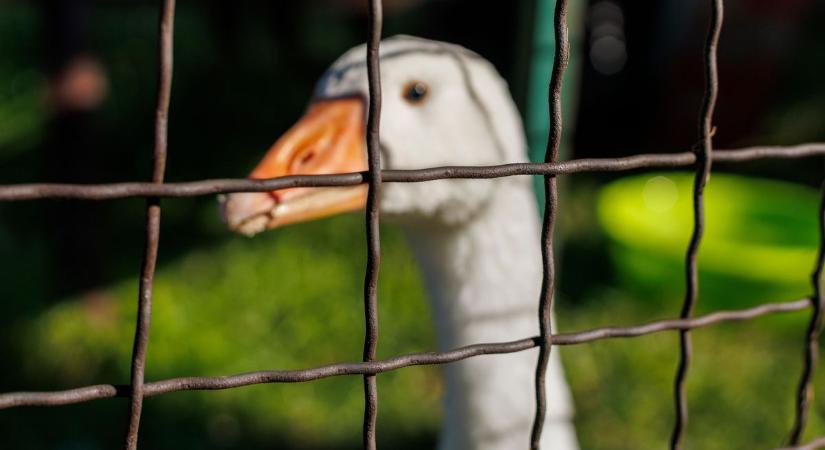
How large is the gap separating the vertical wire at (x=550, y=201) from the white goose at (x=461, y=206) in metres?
0.43

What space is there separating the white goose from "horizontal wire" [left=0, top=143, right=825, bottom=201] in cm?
45

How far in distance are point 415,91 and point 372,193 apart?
2.13 ft

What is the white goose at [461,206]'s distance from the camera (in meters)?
1.39

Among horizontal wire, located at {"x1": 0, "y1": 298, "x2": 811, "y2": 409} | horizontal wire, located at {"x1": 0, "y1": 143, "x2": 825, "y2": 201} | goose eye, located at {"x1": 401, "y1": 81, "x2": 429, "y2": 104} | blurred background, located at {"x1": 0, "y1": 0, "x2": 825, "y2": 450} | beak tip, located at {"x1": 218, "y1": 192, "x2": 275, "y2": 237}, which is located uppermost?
goose eye, located at {"x1": 401, "y1": 81, "x2": 429, "y2": 104}

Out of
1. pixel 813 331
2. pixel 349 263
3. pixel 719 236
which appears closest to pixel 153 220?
pixel 813 331

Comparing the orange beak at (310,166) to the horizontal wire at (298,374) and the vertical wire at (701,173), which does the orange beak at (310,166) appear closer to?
the horizontal wire at (298,374)

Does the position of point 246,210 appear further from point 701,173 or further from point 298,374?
point 701,173

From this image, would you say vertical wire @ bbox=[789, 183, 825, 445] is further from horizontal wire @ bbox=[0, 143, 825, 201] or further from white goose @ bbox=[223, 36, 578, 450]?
white goose @ bbox=[223, 36, 578, 450]

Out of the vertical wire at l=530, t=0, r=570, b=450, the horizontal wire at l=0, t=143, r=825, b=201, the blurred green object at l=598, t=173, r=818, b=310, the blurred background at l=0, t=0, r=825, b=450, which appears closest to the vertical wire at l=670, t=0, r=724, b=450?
the horizontal wire at l=0, t=143, r=825, b=201

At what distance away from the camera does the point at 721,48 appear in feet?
15.6

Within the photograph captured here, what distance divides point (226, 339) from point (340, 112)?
2.01 meters

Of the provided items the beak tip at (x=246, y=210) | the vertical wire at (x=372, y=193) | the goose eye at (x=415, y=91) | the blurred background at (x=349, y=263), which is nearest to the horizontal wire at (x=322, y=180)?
the vertical wire at (x=372, y=193)

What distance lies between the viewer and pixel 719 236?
4.04 m

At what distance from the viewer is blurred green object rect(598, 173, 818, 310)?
11.3 feet
